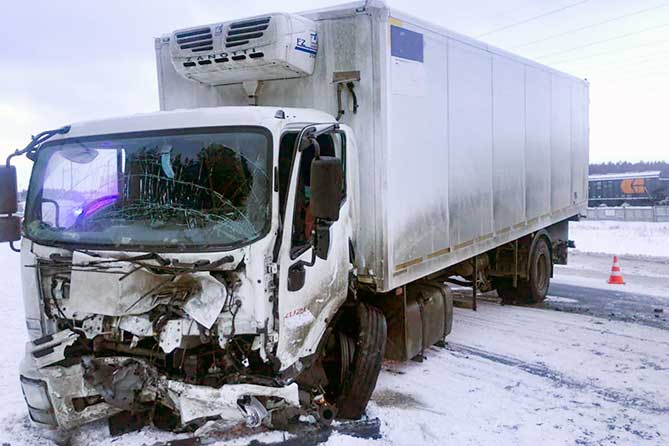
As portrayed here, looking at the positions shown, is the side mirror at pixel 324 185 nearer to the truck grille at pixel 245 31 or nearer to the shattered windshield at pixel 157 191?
the shattered windshield at pixel 157 191

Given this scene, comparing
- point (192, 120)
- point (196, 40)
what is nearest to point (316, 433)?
point (192, 120)

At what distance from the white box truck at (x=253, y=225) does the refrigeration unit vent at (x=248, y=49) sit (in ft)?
0.06

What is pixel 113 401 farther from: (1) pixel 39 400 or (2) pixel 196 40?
(2) pixel 196 40

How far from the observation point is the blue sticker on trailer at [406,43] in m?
5.15

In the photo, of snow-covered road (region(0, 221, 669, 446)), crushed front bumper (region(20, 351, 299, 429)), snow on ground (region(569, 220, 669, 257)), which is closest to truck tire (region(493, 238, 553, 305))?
snow-covered road (region(0, 221, 669, 446))

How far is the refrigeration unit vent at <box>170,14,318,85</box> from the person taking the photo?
496 centimetres

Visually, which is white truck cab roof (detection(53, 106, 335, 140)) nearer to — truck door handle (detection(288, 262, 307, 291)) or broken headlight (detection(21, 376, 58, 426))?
truck door handle (detection(288, 262, 307, 291))

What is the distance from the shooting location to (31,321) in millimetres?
4188

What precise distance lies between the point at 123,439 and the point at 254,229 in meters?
2.14

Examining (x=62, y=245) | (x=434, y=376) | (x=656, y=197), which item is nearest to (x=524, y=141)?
(x=434, y=376)

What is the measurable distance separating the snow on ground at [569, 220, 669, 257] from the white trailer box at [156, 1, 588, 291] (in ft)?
37.4

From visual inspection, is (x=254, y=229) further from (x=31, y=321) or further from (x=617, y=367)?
(x=617, y=367)

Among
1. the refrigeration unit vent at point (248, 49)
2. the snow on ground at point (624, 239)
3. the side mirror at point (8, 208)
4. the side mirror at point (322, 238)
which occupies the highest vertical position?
the refrigeration unit vent at point (248, 49)

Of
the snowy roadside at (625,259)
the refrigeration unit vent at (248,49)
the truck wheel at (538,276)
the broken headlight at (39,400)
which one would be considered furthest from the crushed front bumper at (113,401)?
the snowy roadside at (625,259)
